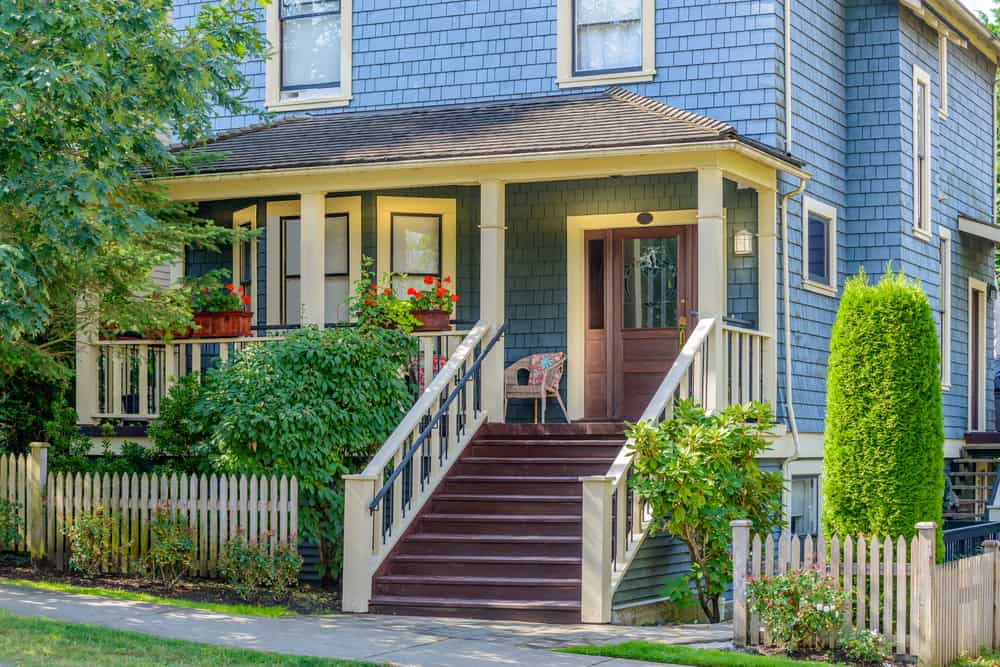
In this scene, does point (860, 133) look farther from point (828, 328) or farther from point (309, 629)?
point (309, 629)

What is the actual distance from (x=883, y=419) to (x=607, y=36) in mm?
7037

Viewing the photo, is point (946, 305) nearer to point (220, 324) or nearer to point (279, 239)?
point (279, 239)

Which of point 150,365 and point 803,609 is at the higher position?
point 150,365

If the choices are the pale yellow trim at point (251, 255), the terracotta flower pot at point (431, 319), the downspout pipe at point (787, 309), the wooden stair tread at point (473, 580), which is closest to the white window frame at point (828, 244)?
the downspout pipe at point (787, 309)

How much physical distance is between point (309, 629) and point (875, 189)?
1024 cm

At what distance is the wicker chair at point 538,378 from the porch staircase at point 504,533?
1.04m

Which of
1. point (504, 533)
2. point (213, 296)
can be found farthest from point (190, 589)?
point (213, 296)

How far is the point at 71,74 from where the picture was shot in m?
11.9

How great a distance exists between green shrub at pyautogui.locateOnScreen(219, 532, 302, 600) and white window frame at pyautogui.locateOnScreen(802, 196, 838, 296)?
23.6ft

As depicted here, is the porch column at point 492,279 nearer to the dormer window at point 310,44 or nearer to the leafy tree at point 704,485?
the leafy tree at point 704,485

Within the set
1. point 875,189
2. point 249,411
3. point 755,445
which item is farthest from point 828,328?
point 249,411

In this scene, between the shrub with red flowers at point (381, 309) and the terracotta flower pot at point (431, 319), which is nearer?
the shrub with red flowers at point (381, 309)

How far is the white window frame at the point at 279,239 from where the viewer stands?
18.2 metres

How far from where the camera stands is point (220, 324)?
1669 centimetres
